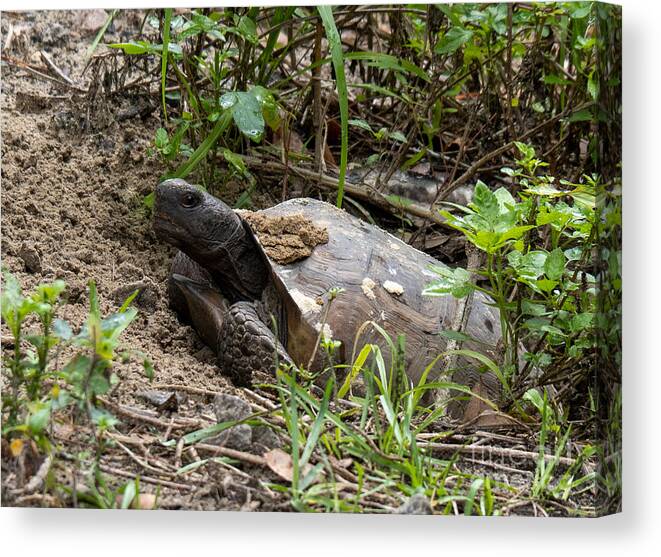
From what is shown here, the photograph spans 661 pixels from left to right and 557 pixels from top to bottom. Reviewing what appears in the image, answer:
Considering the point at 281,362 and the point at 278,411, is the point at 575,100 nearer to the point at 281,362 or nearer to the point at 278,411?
the point at 281,362

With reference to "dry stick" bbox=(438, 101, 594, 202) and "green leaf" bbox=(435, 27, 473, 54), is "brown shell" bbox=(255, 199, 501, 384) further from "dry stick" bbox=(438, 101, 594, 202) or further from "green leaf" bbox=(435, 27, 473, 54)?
"green leaf" bbox=(435, 27, 473, 54)

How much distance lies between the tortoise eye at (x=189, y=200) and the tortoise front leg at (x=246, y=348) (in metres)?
0.43

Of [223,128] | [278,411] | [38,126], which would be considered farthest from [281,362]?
[38,126]

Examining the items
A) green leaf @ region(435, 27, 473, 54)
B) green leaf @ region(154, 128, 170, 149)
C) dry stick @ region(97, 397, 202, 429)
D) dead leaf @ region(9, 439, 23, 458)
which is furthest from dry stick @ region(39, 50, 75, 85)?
dead leaf @ region(9, 439, 23, 458)

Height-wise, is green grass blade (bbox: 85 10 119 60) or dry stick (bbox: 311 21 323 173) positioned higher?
green grass blade (bbox: 85 10 119 60)

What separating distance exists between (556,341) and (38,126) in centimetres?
200

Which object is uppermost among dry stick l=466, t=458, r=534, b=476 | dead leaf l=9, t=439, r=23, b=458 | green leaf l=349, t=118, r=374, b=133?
green leaf l=349, t=118, r=374, b=133

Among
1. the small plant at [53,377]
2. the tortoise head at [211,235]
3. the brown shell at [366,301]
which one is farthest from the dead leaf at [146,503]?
the tortoise head at [211,235]

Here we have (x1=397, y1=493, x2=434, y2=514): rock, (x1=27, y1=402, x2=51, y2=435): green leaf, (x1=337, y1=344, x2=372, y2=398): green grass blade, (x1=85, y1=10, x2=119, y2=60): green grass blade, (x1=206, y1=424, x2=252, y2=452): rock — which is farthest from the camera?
(x1=85, y1=10, x2=119, y2=60): green grass blade

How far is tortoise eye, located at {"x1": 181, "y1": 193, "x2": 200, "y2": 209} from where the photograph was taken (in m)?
3.29

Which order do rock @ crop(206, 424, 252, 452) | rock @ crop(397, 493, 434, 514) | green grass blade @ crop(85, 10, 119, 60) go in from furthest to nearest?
green grass blade @ crop(85, 10, 119, 60) < rock @ crop(206, 424, 252, 452) < rock @ crop(397, 493, 434, 514)

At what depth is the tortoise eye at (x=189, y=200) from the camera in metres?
3.29

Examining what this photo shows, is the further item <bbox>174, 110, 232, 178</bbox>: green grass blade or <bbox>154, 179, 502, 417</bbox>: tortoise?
<bbox>174, 110, 232, 178</bbox>: green grass blade

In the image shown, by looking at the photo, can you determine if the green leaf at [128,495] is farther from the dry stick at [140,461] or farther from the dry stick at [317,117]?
the dry stick at [317,117]
